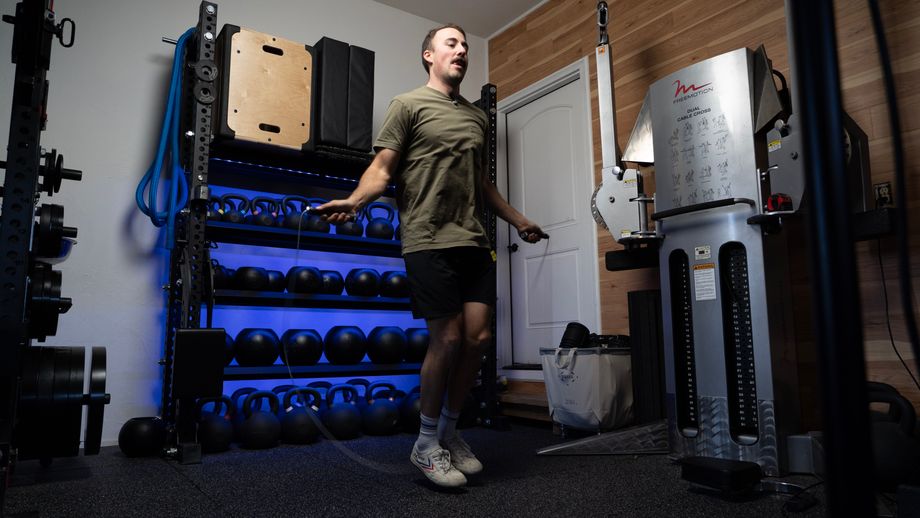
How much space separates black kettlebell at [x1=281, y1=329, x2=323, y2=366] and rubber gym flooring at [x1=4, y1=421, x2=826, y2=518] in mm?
529

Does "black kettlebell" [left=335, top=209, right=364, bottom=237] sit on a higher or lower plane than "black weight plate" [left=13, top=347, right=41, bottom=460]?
higher

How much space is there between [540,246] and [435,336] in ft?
7.30

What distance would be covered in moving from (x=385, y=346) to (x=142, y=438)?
121 centimetres

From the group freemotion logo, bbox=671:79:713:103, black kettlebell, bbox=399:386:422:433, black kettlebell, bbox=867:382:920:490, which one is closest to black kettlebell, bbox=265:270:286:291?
black kettlebell, bbox=399:386:422:433

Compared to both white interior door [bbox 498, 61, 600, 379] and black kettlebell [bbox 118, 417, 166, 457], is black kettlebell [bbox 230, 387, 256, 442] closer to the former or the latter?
black kettlebell [bbox 118, 417, 166, 457]

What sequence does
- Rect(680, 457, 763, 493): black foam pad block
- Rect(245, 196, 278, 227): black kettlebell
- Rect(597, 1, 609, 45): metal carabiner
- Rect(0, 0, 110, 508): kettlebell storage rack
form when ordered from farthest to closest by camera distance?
Rect(245, 196, 278, 227): black kettlebell < Rect(597, 1, 609, 45): metal carabiner < Rect(680, 457, 763, 493): black foam pad block < Rect(0, 0, 110, 508): kettlebell storage rack

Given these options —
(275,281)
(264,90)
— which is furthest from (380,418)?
(264,90)

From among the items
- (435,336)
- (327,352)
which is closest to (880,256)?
(435,336)

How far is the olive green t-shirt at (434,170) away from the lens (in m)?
1.99

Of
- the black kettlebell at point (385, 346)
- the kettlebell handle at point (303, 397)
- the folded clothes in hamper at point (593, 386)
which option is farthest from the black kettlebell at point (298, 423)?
the folded clothes in hamper at point (593, 386)

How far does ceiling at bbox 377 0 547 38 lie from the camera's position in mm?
4258

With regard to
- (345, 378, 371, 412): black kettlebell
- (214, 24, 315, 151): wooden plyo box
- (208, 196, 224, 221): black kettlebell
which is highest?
(214, 24, 315, 151): wooden plyo box

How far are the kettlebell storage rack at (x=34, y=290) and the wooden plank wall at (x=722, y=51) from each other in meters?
2.43

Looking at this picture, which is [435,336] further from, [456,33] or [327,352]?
[327,352]
